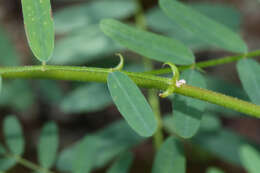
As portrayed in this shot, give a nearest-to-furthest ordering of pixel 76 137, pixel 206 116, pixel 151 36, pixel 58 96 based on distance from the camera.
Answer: pixel 151 36, pixel 206 116, pixel 58 96, pixel 76 137

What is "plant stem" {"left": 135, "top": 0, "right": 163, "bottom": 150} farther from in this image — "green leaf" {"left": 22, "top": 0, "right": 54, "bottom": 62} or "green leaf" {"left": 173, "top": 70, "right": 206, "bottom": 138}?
"green leaf" {"left": 22, "top": 0, "right": 54, "bottom": 62}

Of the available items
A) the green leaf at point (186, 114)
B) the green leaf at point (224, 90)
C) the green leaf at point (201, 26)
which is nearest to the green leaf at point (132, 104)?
the green leaf at point (186, 114)

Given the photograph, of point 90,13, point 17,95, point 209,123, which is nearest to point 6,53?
point 17,95

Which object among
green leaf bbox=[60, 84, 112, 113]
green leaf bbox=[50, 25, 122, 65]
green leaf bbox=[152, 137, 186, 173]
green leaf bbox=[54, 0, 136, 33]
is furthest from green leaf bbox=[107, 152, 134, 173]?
green leaf bbox=[54, 0, 136, 33]

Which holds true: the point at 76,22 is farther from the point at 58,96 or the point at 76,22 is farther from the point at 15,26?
the point at 15,26

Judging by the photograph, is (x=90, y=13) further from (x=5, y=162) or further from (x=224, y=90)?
(x=5, y=162)

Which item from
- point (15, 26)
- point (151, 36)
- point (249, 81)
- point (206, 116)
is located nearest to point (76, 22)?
point (206, 116)
